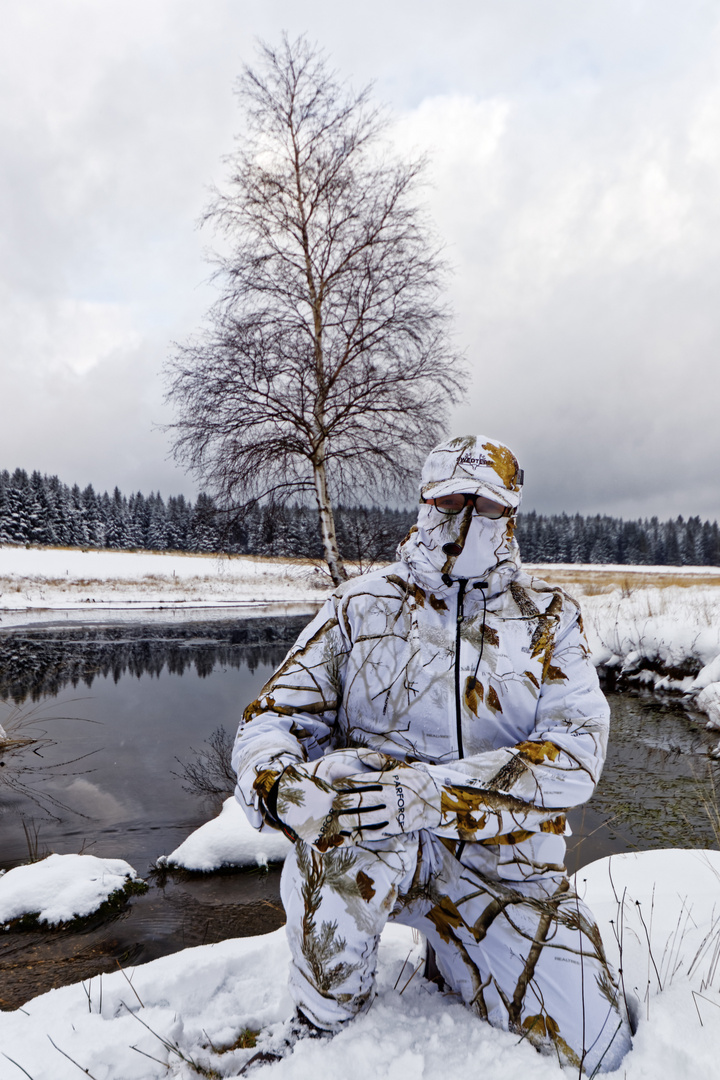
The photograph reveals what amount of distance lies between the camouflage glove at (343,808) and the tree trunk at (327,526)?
5.37 m

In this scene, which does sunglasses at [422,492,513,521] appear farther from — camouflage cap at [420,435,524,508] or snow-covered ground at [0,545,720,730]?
snow-covered ground at [0,545,720,730]

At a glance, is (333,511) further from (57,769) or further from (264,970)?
(264,970)

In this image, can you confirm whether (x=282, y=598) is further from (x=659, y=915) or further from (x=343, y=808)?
(x=343, y=808)

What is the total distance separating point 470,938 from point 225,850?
244 centimetres

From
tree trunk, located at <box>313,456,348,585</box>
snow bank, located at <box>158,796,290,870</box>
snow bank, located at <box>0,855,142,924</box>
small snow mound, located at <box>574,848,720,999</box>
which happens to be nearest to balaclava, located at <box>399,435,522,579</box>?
small snow mound, located at <box>574,848,720,999</box>

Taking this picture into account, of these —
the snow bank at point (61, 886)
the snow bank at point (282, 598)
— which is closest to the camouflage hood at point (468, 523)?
the snow bank at point (61, 886)

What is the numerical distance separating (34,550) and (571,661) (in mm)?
36185

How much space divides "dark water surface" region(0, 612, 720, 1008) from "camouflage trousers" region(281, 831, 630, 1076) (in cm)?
162

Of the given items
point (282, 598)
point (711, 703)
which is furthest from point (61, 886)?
point (282, 598)

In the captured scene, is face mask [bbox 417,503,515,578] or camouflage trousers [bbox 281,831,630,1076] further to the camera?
face mask [bbox 417,503,515,578]

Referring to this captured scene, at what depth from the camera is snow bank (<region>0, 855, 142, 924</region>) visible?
299 centimetres

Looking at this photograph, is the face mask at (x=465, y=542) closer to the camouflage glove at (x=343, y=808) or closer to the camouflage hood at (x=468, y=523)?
the camouflage hood at (x=468, y=523)

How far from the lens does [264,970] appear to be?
2127mm

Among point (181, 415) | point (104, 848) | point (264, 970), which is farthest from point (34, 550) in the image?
point (264, 970)
